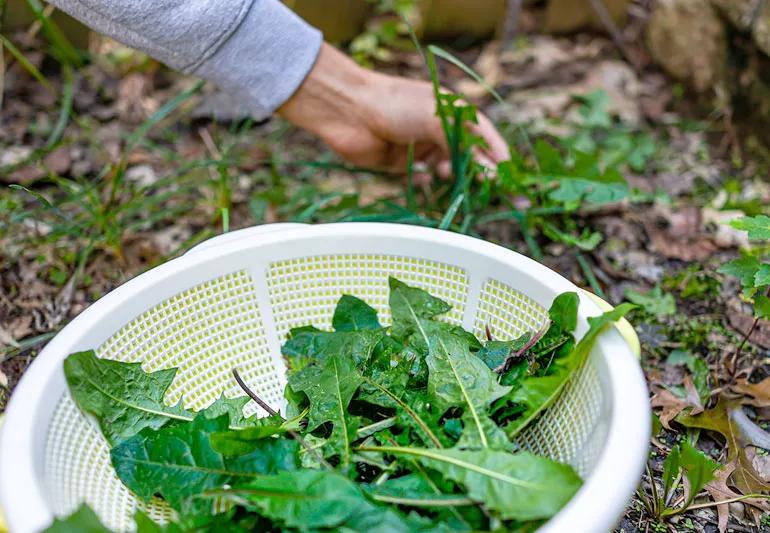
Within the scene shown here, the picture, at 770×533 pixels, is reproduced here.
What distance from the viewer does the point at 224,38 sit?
1397 mm

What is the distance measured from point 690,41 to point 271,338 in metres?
1.77

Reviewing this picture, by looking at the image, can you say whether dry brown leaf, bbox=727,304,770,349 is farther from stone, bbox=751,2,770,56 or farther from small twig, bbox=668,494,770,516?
stone, bbox=751,2,770,56

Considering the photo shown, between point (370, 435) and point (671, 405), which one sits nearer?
point (370, 435)

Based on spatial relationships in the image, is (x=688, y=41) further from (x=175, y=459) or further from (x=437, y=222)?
(x=175, y=459)

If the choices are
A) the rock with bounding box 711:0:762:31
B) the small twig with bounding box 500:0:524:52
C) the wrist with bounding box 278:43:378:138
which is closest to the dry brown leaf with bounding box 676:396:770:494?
the wrist with bounding box 278:43:378:138

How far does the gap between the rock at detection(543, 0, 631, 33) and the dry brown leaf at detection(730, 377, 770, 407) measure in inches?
66.7

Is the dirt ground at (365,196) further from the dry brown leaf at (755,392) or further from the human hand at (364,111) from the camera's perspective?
the human hand at (364,111)

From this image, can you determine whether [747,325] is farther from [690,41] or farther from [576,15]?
[576,15]

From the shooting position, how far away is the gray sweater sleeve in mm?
1318

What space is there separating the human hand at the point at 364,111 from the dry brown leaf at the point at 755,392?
0.74 m

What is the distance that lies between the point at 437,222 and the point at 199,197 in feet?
2.38

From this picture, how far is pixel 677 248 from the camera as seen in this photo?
5.70 ft

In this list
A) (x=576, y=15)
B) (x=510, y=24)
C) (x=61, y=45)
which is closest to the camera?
(x=61, y=45)

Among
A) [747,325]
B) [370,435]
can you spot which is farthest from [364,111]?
[747,325]
